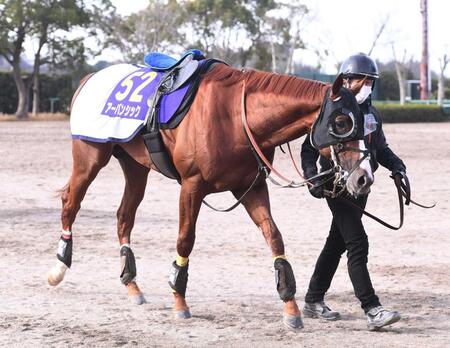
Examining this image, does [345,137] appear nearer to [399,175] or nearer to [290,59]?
[399,175]

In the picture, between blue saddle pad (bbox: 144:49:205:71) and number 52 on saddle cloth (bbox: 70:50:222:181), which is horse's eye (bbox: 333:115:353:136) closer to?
number 52 on saddle cloth (bbox: 70:50:222:181)

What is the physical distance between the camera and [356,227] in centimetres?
602

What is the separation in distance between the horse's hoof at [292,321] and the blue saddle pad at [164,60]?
201cm

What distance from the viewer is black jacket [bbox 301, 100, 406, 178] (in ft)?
19.3

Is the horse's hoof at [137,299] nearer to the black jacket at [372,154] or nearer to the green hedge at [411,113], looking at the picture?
the black jacket at [372,154]

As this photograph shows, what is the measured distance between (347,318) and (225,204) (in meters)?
5.91

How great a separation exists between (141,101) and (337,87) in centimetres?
181

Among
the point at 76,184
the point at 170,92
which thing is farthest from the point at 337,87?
the point at 76,184

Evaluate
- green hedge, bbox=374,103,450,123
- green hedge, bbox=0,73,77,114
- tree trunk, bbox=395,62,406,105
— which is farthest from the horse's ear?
tree trunk, bbox=395,62,406,105

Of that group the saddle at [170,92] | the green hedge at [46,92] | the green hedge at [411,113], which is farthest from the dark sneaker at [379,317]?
the green hedge at [46,92]

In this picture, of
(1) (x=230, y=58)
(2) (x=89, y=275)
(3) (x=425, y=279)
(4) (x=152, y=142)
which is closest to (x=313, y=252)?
(3) (x=425, y=279)

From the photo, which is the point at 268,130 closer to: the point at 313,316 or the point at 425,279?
the point at 313,316

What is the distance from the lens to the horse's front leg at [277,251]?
5.97 metres

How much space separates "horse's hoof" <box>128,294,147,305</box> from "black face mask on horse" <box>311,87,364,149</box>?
2.10 m
